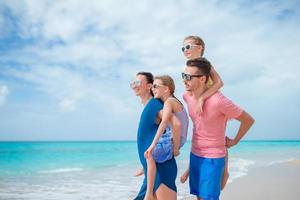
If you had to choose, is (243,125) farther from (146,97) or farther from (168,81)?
(146,97)

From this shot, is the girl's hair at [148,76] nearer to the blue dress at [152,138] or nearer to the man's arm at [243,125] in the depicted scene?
the blue dress at [152,138]

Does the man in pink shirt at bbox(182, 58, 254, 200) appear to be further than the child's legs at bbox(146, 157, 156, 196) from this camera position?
No

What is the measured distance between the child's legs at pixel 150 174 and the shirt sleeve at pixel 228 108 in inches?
27.5

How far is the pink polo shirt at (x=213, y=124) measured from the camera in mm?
3117

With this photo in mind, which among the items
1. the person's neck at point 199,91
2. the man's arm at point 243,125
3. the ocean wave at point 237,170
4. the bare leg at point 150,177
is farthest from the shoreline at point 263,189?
the person's neck at point 199,91

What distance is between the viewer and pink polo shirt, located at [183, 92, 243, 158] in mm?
3117

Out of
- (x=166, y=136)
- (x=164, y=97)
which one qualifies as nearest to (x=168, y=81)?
(x=164, y=97)

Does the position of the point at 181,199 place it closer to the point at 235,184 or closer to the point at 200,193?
the point at 235,184

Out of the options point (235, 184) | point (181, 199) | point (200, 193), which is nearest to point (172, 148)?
point (200, 193)

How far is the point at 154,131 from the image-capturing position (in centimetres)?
336

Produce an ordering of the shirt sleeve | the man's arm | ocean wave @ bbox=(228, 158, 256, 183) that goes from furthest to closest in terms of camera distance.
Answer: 1. ocean wave @ bbox=(228, 158, 256, 183)
2. the man's arm
3. the shirt sleeve

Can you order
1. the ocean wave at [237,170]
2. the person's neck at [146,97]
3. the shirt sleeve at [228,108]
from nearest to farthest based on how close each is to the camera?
the shirt sleeve at [228,108], the person's neck at [146,97], the ocean wave at [237,170]

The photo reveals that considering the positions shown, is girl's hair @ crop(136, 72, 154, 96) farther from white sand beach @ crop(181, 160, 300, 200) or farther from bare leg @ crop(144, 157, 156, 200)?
white sand beach @ crop(181, 160, 300, 200)

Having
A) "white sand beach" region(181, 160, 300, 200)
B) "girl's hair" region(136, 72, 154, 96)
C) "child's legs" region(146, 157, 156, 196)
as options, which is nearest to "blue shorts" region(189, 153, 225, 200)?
"child's legs" region(146, 157, 156, 196)
